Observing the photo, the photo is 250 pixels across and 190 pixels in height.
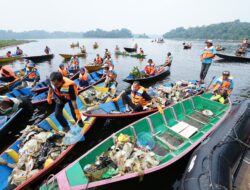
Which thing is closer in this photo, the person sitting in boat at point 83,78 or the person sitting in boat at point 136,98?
the person sitting in boat at point 136,98

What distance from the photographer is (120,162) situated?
13.8 ft

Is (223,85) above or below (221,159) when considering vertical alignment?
above

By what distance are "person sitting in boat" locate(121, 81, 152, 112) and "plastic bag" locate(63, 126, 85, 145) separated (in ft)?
8.16

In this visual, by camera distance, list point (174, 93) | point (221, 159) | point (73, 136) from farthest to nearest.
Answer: point (174, 93), point (73, 136), point (221, 159)

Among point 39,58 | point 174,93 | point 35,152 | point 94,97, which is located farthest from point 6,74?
point 39,58

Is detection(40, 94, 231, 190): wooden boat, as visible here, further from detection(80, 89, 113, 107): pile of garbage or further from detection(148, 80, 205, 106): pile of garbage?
detection(80, 89, 113, 107): pile of garbage

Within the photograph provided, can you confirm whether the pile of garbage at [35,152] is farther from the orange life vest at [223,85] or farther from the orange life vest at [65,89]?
the orange life vest at [223,85]

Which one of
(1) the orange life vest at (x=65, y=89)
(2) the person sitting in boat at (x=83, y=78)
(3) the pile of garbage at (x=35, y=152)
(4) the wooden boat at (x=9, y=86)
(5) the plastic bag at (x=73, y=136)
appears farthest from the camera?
(2) the person sitting in boat at (x=83, y=78)

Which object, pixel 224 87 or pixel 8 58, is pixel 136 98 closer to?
pixel 224 87

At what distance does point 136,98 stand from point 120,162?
3106 mm

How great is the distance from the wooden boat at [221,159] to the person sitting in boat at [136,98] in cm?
291

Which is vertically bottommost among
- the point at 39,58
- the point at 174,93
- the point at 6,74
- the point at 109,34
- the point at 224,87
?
the point at 39,58

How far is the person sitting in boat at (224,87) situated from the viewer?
24.3 feet

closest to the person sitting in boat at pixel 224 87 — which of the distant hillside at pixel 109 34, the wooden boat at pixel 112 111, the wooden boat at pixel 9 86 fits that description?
the wooden boat at pixel 112 111
